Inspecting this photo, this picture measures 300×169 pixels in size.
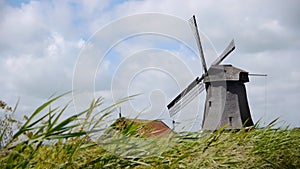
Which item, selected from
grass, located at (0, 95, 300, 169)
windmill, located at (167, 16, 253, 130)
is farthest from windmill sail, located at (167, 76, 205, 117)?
grass, located at (0, 95, 300, 169)

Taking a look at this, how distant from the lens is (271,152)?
5094mm

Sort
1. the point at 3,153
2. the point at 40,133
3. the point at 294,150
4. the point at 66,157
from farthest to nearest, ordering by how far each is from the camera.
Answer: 1. the point at 294,150
2. the point at 66,157
3. the point at 40,133
4. the point at 3,153

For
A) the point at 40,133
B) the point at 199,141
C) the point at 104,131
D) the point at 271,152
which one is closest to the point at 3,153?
the point at 40,133

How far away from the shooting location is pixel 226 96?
51.0 feet

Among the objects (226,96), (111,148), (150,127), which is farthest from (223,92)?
(111,148)

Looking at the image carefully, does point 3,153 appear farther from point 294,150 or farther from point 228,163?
point 294,150

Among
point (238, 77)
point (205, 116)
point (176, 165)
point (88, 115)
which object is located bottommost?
point (176, 165)

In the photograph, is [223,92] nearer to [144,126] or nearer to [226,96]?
[226,96]

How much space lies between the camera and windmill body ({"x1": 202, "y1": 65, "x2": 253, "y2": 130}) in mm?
15133

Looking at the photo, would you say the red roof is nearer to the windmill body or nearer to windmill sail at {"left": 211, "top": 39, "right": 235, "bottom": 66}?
the windmill body

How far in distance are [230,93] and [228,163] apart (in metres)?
12.2

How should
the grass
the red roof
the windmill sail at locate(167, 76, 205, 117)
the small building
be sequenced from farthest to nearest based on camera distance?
1. the windmill sail at locate(167, 76, 205, 117)
2. the red roof
3. the small building
4. the grass

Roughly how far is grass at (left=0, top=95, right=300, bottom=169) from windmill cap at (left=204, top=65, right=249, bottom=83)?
10.7m

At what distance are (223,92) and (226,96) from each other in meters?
0.17
